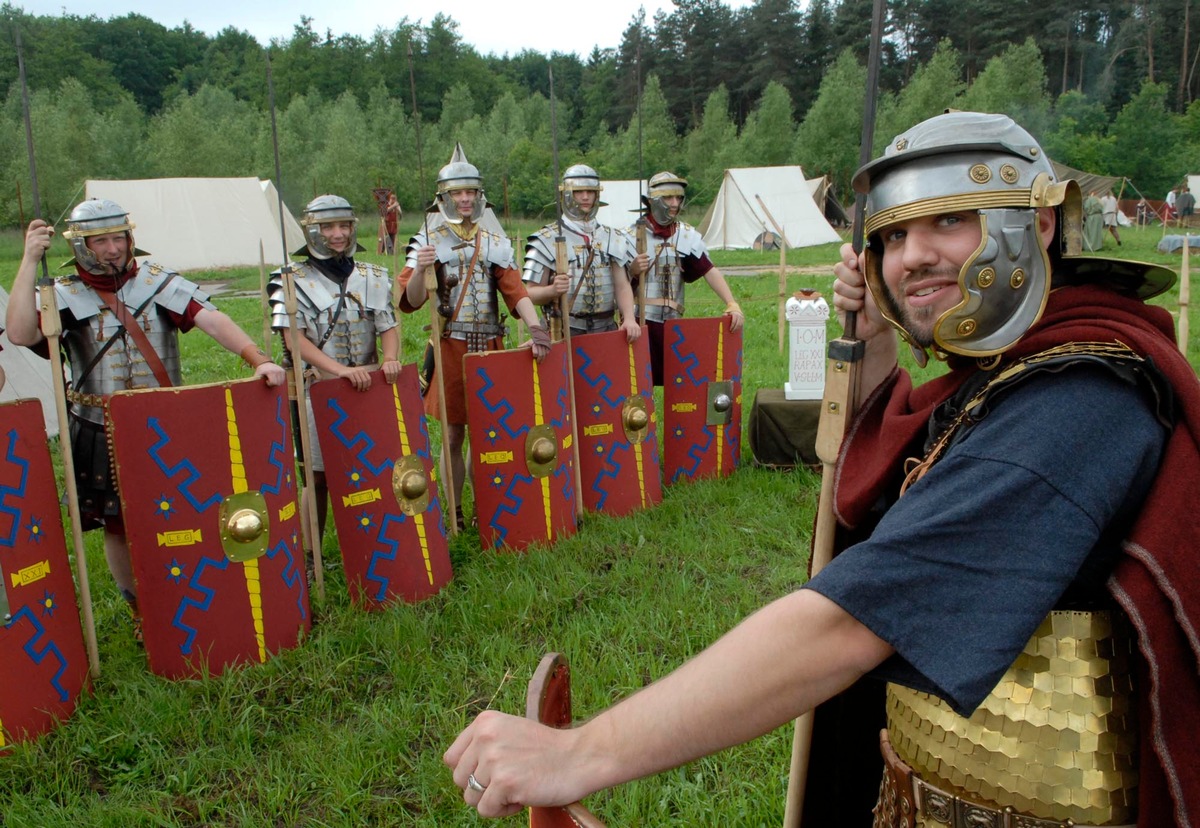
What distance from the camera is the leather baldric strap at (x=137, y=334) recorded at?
3.70 m

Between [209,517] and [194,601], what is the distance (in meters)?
0.33

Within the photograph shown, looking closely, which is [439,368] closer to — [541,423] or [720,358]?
[541,423]

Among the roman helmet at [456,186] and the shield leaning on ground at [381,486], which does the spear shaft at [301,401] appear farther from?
the roman helmet at [456,186]

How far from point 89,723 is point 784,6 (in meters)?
43.5

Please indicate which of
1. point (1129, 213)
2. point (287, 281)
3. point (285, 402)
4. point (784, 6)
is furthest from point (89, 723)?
point (784, 6)

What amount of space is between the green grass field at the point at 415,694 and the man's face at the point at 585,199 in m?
2.07

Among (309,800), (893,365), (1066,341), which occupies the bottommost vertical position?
(309,800)

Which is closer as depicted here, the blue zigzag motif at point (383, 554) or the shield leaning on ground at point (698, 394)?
the blue zigzag motif at point (383, 554)

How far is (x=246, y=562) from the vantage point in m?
3.37

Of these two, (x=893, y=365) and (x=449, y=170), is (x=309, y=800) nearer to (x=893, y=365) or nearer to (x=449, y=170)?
(x=893, y=365)

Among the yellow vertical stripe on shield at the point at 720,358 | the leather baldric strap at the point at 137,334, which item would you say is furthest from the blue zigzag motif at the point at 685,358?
the leather baldric strap at the point at 137,334

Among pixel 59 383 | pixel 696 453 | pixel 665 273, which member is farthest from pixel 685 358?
pixel 59 383

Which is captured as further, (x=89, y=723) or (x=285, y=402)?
(x=285, y=402)

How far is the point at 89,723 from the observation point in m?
3.10
